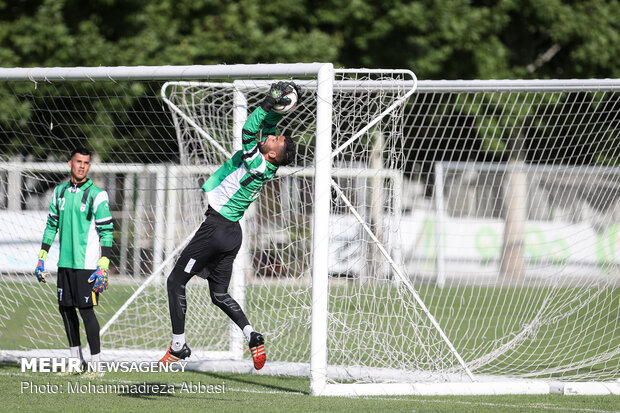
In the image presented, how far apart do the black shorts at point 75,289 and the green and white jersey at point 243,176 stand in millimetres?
1689

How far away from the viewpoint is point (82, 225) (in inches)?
287

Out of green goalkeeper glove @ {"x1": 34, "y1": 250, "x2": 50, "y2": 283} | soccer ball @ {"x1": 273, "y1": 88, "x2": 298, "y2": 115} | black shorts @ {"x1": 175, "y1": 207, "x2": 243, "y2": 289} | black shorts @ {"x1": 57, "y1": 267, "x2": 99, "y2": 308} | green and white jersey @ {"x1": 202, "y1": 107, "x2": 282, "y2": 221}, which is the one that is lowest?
black shorts @ {"x1": 57, "y1": 267, "x2": 99, "y2": 308}

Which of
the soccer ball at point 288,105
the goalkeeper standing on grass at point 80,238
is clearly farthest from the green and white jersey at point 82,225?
the soccer ball at point 288,105

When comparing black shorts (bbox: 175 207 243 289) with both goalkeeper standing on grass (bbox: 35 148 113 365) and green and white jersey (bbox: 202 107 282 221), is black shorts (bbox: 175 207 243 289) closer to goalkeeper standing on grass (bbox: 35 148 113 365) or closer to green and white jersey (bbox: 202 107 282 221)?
green and white jersey (bbox: 202 107 282 221)

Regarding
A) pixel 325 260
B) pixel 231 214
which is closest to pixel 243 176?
pixel 231 214

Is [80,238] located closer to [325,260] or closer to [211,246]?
[211,246]

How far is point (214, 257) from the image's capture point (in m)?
6.33

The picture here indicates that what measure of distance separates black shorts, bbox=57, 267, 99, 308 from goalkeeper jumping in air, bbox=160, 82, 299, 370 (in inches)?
51.9

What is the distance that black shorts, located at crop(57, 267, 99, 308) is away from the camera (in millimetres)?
7270

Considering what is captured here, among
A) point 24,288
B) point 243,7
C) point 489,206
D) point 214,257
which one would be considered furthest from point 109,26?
point 214,257

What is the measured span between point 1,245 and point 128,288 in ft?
6.31

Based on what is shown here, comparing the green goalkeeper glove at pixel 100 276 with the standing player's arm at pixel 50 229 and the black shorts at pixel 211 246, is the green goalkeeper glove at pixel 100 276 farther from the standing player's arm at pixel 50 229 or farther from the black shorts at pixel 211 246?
the black shorts at pixel 211 246

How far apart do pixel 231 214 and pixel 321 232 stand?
2.66 ft

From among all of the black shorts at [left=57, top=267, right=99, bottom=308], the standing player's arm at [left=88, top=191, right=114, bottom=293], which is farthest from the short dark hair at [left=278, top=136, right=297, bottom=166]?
the black shorts at [left=57, top=267, right=99, bottom=308]
